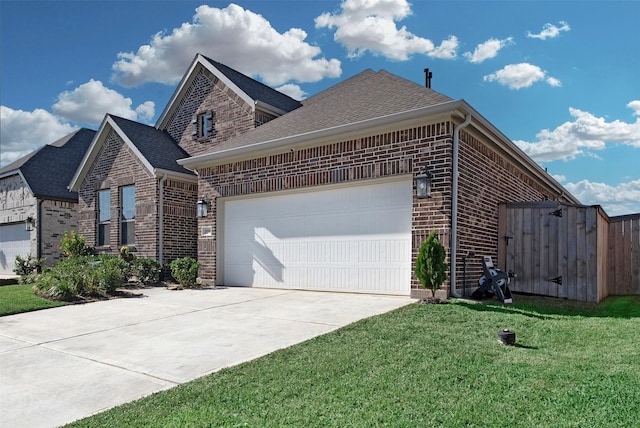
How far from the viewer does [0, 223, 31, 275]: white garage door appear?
63.3 feet

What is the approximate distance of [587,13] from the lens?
953cm

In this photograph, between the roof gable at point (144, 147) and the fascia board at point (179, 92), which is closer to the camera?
the roof gable at point (144, 147)

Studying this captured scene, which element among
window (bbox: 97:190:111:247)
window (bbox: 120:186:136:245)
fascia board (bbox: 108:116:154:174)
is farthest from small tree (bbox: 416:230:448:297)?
window (bbox: 97:190:111:247)

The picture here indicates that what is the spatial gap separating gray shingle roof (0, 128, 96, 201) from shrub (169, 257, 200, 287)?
33.5ft

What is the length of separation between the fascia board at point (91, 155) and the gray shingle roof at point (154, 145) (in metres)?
0.65

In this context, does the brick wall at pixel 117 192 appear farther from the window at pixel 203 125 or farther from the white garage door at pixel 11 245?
the white garage door at pixel 11 245

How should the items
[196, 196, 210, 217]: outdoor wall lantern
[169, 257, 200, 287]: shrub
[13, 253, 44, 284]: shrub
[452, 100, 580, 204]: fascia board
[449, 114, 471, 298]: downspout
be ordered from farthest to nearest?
[13, 253, 44, 284]: shrub < [196, 196, 210, 217]: outdoor wall lantern < [169, 257, 200, 287]: shrub < [452, 100, 580, 204]: fascia board < [449, 114, 471, 298]: downspout

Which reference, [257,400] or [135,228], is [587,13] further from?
[135,228]

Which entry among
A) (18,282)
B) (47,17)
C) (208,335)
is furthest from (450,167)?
(18,282)

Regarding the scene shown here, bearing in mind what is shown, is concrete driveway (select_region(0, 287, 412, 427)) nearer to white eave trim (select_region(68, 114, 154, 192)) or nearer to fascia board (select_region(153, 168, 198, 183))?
fascia board (select_region(153, 168, 198, 183))

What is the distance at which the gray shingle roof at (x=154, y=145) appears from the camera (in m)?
14.3

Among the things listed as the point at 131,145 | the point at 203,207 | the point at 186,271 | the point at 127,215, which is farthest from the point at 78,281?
the point at 131,145

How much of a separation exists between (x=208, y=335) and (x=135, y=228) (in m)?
9.48

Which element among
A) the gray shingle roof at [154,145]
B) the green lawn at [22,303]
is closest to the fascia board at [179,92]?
the gray shingle roof at [154,145]
